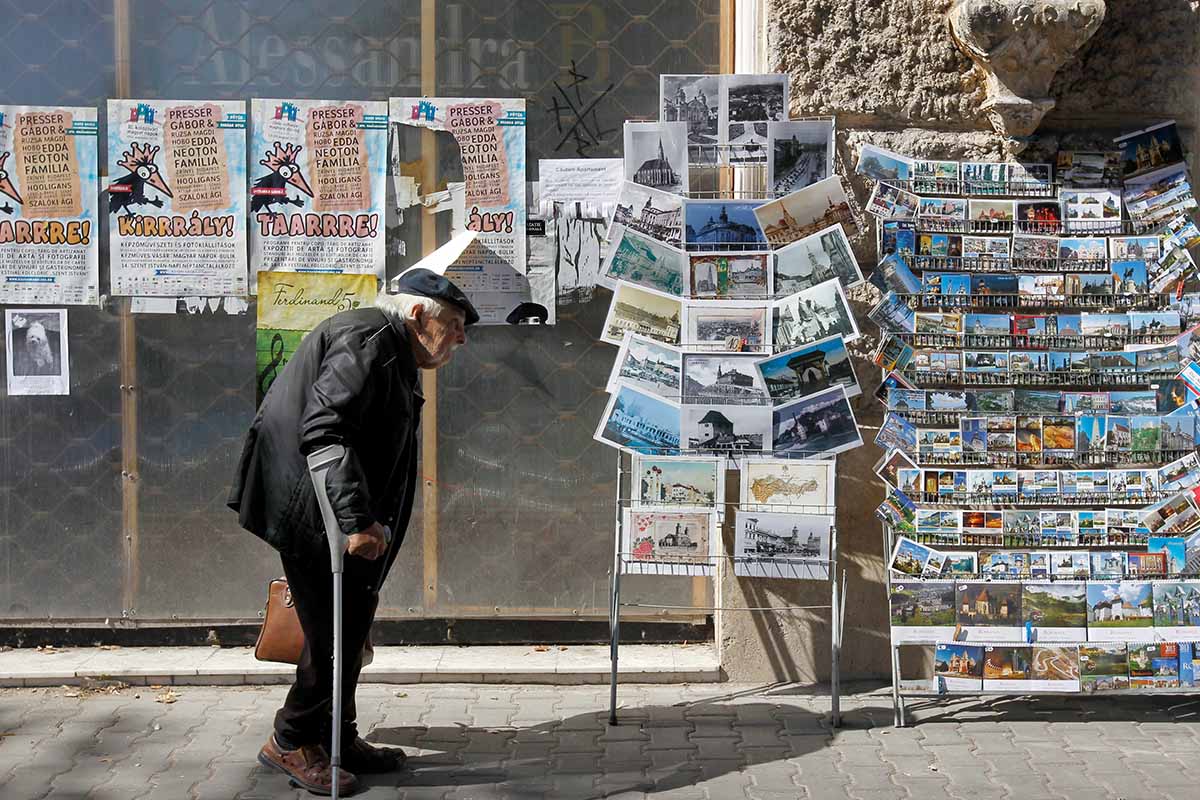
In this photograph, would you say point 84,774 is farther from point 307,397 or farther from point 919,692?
point 919,692

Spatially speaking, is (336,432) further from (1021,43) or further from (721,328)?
(1021,43)

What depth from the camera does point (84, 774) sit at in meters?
4.44

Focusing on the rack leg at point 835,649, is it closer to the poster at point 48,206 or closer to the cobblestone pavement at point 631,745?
the cobblestone pavement at point 631,745

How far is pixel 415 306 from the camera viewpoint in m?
4.33

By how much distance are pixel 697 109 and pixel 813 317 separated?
917 mm

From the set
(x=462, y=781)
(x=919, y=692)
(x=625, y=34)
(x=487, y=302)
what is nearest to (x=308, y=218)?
(x=487, y=302)

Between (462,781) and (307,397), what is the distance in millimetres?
1399

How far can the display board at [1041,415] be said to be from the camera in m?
5.02

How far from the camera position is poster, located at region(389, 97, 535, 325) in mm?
5637

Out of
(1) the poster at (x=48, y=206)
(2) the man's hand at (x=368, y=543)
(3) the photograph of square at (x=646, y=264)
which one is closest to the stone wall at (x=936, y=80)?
(3) the photograph of square at (x=646, y=264)

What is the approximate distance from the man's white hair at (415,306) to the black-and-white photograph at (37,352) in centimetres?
209

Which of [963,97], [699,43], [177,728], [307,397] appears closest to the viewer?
[307,397]

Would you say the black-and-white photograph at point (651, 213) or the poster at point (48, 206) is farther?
the poster at point (48, 206)

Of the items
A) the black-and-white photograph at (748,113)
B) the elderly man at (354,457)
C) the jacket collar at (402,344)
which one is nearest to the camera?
the elderly man at (354,457)
